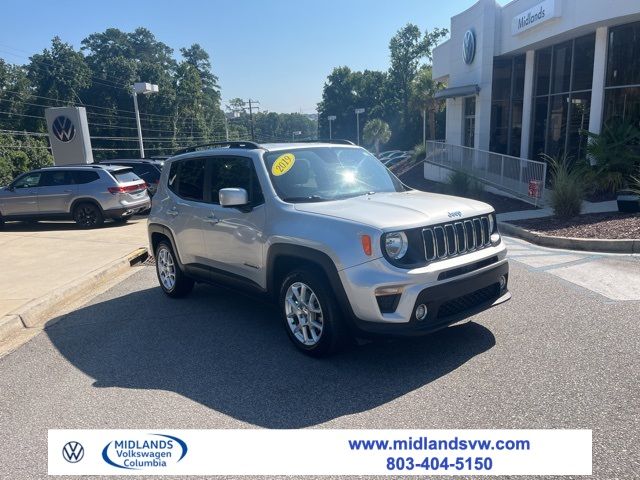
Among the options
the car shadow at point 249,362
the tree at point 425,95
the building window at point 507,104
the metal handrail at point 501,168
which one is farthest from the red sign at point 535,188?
the tree at point 425,95

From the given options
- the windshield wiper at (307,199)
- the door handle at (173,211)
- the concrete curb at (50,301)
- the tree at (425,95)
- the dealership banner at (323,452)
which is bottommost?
the concrete curb at (50,301)

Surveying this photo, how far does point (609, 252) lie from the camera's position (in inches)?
325

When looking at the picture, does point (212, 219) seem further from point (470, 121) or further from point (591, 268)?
point (470, 121)

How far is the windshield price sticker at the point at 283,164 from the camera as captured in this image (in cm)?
496

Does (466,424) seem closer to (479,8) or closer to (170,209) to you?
(170,209)

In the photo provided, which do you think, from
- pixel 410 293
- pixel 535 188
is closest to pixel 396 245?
pixel 410 293

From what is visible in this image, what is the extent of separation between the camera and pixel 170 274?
21.8 feet

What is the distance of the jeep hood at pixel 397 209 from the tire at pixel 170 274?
8.46 feet

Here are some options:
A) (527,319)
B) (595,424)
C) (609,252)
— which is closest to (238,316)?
(527,319)

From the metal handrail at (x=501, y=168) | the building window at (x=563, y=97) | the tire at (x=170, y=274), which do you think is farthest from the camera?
the building window at (x=563, y=97)

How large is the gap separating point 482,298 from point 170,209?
3969mm

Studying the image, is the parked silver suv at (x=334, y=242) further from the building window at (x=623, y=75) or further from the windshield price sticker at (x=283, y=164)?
the building window at (x=623, y=75)

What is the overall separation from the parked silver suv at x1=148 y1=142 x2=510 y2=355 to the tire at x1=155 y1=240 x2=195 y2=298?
0.42 m

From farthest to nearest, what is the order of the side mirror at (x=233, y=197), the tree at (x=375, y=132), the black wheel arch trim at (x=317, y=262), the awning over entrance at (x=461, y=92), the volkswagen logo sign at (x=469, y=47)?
the tree at (x=375, y=132)
the volkswagen logo sign at (x=469, y=47)
the awning over entrance at (x=461, y=92)
the side mirror at (x=233, y=197)
the black wheel arch trim at (x=317, y=262)
